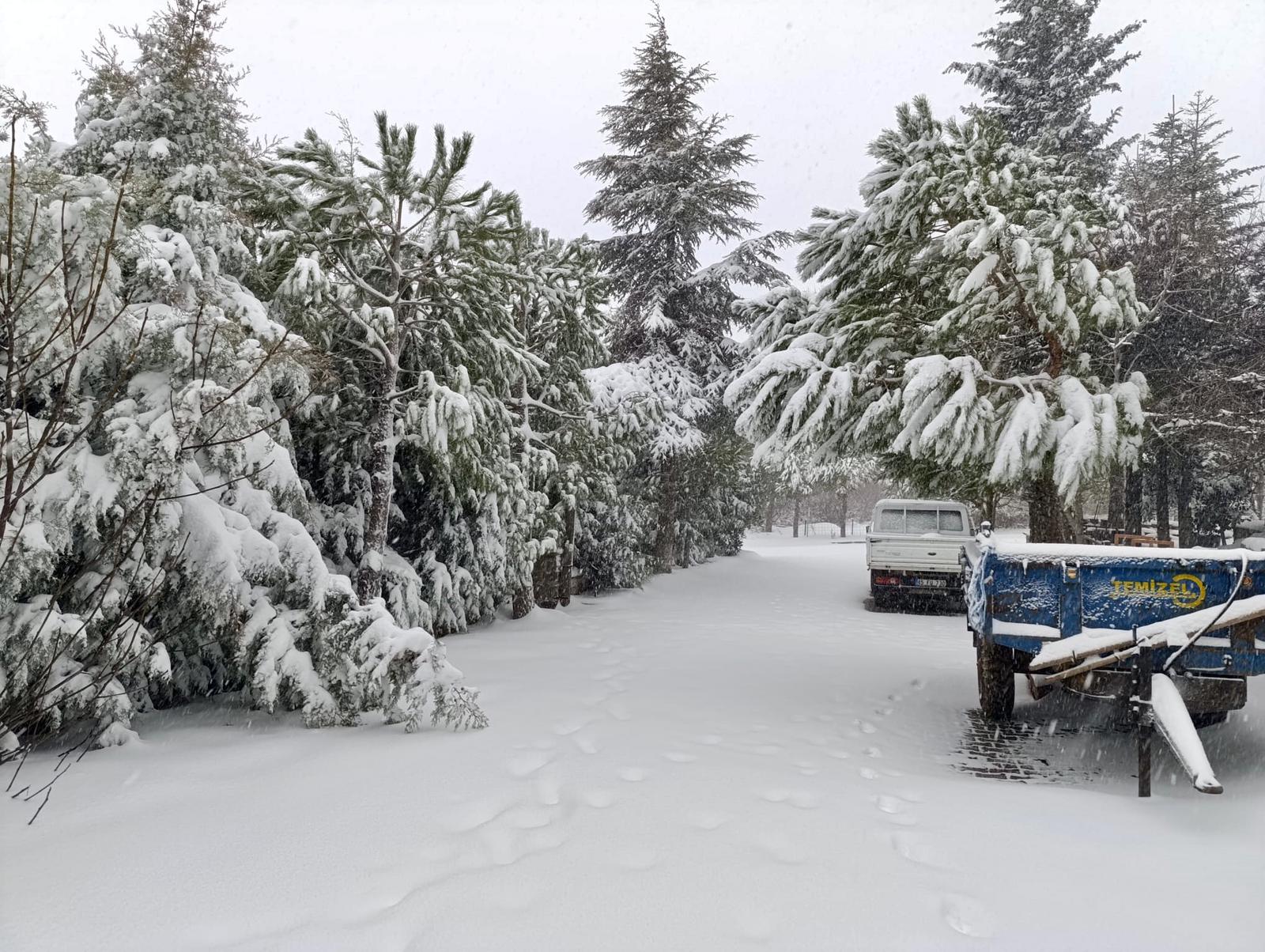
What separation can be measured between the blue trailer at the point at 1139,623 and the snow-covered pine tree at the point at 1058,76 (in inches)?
613

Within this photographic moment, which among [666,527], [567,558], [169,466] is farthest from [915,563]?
[169,466]

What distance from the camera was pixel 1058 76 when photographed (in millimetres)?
17328

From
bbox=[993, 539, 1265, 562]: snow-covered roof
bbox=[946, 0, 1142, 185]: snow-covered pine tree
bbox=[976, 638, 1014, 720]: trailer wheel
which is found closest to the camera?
bbox=[993, 539, 1265, 562]: snow-covered roof

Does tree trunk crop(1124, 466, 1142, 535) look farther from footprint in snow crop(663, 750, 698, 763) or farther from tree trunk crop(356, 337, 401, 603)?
tree trunk crop(356, 337, 401, 603)

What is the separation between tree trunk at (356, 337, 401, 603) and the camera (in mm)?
7109

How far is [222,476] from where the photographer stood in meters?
5.14

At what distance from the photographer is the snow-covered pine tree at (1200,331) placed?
11367mm

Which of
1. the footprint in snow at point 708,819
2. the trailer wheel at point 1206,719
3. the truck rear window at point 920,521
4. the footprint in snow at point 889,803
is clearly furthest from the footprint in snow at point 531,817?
the truck rear window at point 920,521

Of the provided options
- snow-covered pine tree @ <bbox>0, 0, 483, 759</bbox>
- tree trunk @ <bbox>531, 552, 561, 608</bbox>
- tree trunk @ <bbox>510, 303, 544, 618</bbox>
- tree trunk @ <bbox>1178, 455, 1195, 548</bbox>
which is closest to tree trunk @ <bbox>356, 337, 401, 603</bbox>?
snow-covered pine tree @ <bbox>0, 0, 483, 759</bbox>

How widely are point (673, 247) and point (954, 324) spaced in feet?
38.0

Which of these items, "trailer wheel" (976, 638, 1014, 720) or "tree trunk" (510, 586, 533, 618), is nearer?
"trailer wheel" (976, 638, 1014, 720)

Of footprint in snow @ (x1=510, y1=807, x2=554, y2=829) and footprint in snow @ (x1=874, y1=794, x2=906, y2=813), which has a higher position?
footprint in snow @ (x1=510, y1=807, x2=554, y2=829)

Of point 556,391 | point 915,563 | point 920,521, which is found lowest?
point 915,563

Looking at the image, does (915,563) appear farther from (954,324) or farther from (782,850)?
(782,850)
